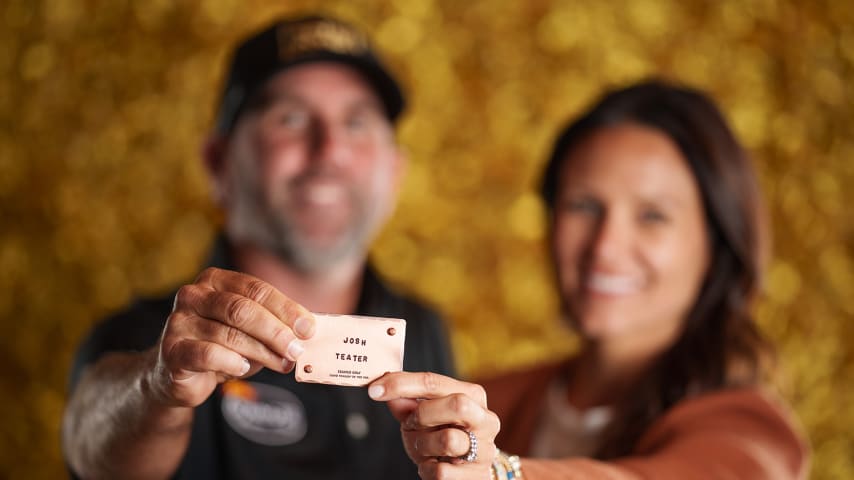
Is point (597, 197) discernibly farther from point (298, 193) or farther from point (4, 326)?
point (4, 326)

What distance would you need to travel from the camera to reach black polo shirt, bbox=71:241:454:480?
4.25 ft

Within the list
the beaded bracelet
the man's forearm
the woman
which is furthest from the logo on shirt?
the beaded bracelet

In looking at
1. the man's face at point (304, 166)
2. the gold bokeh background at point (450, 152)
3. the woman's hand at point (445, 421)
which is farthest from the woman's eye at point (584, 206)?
the gold bokeh background at point (450, 152)

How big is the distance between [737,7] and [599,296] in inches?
50.7

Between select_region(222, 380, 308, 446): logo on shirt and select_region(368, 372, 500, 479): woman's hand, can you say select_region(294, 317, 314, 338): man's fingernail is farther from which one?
select_region(222, 380, 308, 446): logo on shirt

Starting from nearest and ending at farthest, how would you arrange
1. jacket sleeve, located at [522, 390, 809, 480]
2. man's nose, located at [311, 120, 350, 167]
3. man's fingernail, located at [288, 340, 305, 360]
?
man's fingernail, located at [288, 340, 305, 360] → jacket sleeve, located at [522, 390, 809, 480] → man's nose, located at [311, 120, 350, 167]

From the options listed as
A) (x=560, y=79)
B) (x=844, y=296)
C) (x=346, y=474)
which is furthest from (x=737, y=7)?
(x=346, y=474)

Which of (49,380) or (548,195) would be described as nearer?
(548,195)

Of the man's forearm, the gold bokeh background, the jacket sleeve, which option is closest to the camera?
the man's forearm

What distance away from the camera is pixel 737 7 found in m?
2.22

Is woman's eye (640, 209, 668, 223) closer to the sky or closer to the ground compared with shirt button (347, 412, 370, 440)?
closer to the sky

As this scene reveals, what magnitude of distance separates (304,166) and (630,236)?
665 mm

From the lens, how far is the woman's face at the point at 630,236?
4.33ft

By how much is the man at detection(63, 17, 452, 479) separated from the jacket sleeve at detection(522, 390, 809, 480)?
0.33m
